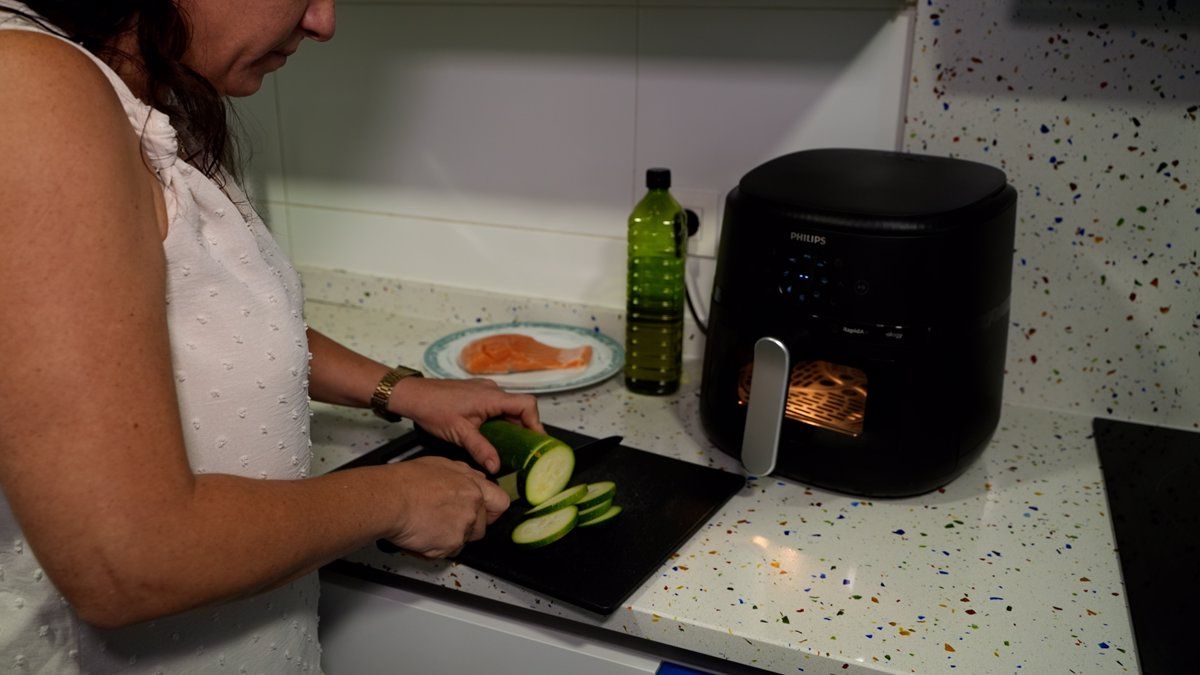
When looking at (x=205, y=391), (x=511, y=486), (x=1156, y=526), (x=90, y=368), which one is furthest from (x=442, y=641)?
(x=1156, y=526)

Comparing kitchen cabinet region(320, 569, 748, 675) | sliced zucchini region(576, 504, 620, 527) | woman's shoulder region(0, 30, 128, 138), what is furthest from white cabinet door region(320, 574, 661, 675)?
woman's shoulder region(0, 30, 128, 138)

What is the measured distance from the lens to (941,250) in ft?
3.02

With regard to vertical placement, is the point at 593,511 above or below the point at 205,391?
below

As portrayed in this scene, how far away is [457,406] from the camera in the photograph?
1081 mm

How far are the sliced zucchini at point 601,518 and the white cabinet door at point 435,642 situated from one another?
105 millimetres

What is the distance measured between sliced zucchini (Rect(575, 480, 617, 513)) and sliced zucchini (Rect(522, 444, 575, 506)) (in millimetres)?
40

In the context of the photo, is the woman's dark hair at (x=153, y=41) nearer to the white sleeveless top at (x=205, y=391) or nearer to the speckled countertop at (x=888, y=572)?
the white sleeveless top at (x=205, y=391)

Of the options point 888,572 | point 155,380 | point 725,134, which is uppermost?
point 725,134

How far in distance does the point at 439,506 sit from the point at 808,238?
0.43 m

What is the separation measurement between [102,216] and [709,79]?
36.1 inches

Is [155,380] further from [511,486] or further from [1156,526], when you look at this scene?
[1156,526]

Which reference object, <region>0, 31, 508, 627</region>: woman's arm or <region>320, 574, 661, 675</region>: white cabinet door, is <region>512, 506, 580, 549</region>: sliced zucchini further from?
<region>0, 31, 508, 627</region>: woman's arm

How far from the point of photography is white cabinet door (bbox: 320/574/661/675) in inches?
35.7

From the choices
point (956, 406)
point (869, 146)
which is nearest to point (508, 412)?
point (956, 406)
